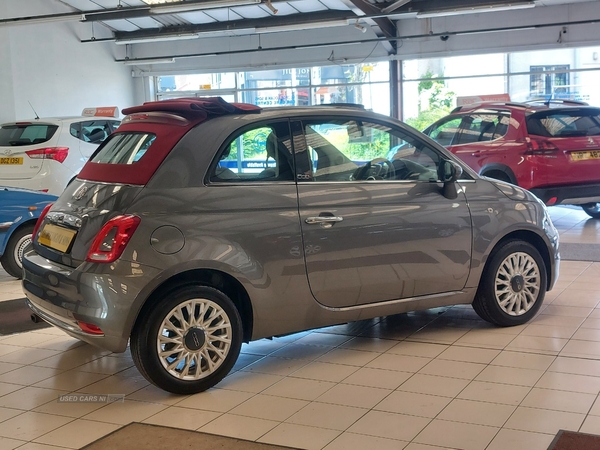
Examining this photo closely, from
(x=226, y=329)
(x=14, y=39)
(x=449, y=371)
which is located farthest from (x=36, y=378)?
(x=14, y=39)

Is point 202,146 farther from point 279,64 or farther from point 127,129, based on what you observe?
point 279,64

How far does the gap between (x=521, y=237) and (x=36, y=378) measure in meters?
3.45

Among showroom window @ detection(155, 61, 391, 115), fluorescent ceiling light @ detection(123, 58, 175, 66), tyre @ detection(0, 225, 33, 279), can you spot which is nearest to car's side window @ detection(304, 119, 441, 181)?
tyre @ detection(0, 225, 33, 279)

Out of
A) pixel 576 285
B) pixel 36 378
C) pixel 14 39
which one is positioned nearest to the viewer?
pixel 36 378

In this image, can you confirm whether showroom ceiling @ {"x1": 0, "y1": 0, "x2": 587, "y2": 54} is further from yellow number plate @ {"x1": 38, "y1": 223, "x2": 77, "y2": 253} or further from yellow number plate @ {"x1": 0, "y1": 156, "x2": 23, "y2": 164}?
yellow number plate @ {"x1": 38, "y1": 223, "x2": 77, "y2": 253}

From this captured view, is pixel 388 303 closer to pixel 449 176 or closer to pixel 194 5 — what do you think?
pixel 449 176

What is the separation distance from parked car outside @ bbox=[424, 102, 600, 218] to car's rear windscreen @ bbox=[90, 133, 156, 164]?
6.64 metres

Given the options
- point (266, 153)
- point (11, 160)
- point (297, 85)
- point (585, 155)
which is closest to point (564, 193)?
point (585, 155)

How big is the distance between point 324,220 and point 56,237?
1.59 metres

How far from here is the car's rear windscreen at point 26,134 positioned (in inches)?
430

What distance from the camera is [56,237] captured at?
4.38 m

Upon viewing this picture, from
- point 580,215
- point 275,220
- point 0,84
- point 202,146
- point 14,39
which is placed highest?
point 14,39

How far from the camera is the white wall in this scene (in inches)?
692

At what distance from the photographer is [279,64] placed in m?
21.2
